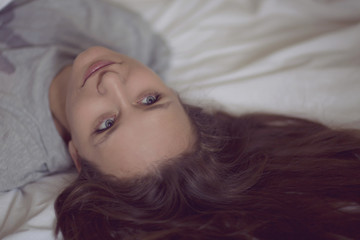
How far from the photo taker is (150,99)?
864 mm

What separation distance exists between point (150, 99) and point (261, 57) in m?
0.49

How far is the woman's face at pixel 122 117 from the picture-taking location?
789 mm

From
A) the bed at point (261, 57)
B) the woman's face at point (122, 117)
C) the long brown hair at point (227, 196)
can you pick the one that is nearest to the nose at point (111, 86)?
the woman's face at point (122, 117)

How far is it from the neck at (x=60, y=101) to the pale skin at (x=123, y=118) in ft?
0.44

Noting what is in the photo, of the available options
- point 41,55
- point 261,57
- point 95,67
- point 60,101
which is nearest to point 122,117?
point 95,67

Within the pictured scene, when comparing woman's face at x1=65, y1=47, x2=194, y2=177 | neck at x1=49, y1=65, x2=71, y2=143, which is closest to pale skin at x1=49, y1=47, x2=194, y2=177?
woman's face at x1=65, y1=47, x2=194, y2=177

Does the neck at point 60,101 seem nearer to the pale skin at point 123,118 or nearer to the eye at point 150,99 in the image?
the pale skin at point 123,118

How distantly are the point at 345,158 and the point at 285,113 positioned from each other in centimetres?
23

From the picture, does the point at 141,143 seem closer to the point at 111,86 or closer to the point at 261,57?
the point at 111,86

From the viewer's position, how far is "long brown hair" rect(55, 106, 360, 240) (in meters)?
0.76

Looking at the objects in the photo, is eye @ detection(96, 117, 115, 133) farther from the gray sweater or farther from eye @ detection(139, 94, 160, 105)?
the gray sweater

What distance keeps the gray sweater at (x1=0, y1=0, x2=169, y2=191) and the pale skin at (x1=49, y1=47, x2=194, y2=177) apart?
147 mm

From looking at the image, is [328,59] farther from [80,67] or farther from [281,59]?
[80,67]

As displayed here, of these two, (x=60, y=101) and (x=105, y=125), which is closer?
(x=105, y=125)
